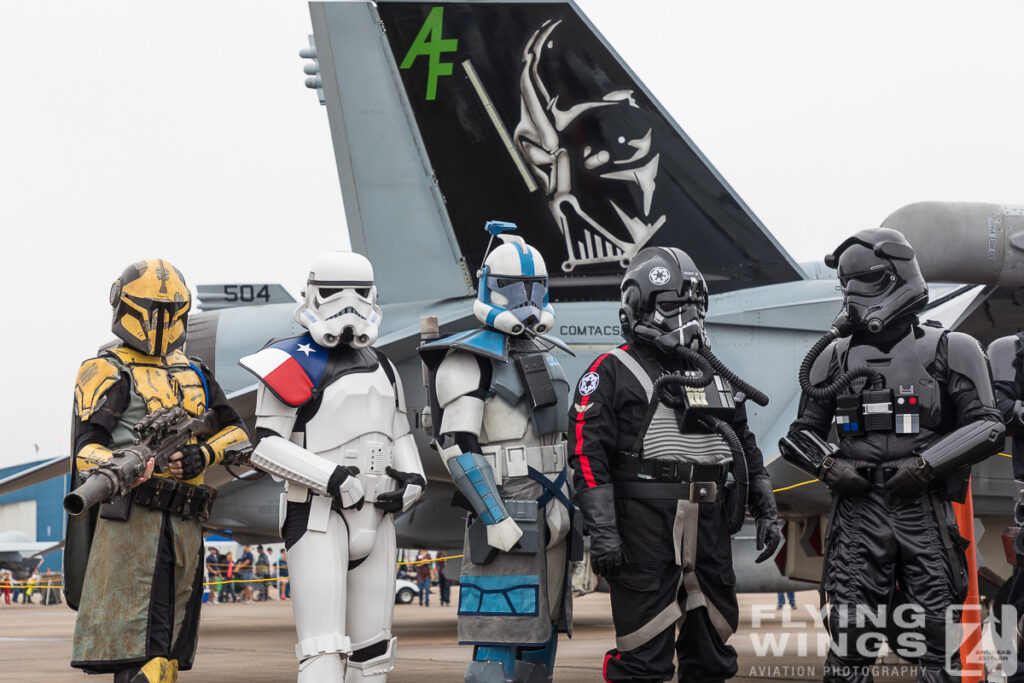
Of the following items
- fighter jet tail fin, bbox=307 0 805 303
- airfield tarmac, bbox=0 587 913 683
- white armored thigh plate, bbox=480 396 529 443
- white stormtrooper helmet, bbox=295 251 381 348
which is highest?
fighter jet tail fin, bbox=307 0 805 303

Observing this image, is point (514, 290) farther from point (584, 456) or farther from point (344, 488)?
point (344, 488)

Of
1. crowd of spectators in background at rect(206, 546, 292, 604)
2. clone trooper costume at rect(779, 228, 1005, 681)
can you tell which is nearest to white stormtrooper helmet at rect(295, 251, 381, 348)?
clone trooper costume at rect(779, 228, 1005, 681)

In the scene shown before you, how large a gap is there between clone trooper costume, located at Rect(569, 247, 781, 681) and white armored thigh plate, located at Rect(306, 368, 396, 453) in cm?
85

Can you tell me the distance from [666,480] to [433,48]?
5.27 meters

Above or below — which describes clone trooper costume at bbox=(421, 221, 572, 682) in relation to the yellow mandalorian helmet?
below

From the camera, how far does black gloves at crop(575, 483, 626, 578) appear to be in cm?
453

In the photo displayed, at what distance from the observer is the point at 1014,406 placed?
5.41m

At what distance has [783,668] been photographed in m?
7.68

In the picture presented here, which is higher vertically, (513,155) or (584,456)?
(513,155)

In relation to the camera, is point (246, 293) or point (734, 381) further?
point (246, 293)

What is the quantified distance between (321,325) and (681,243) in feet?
14.9

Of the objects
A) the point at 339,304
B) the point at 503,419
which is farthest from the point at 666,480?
the point at 339,304

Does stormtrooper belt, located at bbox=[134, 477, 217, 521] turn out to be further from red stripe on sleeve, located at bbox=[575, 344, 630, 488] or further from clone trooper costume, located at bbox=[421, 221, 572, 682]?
red stripe on sleeve, located at bbox=[575, 344, 630, 488]

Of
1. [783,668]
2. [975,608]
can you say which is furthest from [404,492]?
[783,668]
